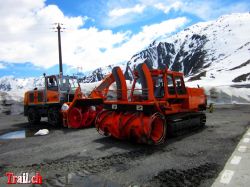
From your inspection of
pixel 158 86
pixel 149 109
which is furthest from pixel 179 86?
pixel 149 109

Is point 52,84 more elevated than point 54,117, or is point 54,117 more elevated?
point 52,84

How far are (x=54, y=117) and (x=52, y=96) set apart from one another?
117cm

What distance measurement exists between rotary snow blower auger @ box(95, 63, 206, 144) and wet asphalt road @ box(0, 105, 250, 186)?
16.5 inches

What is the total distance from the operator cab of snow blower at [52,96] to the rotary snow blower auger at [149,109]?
17.7 ft

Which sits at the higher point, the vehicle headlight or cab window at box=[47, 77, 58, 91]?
cab window at box=[47, 77, 58, 91]

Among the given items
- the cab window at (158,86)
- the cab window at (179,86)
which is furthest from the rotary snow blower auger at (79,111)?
the cab window at (179,86)

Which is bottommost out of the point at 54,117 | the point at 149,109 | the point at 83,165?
the point at 83,165

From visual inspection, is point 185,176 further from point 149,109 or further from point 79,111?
point 79,111

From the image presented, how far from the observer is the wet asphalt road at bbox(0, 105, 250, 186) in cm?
633

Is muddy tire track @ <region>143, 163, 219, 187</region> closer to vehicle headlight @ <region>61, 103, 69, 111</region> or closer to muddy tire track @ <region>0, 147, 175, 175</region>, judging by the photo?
muddy tire track @ <region>0, 147, 175, 175</region>

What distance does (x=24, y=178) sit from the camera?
6.62 meters

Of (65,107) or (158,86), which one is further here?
(65,107)

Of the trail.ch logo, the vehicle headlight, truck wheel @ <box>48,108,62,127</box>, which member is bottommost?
the trail.ch logo

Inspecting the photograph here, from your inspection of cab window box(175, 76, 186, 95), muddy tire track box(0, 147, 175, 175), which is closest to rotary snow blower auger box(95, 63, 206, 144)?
cab window box(175, 76, 186, 95)
